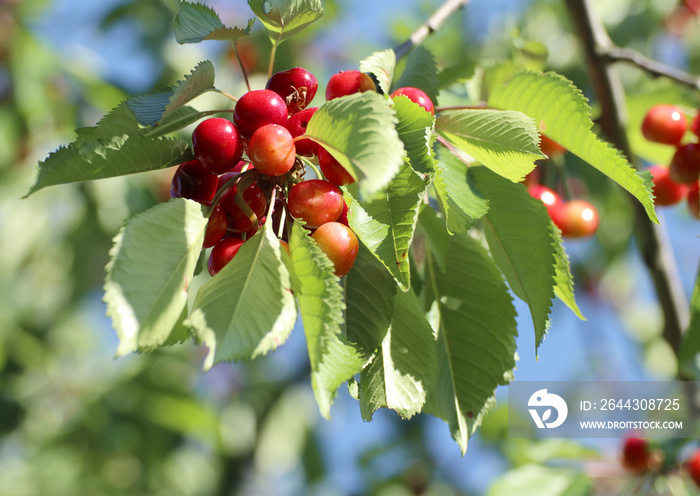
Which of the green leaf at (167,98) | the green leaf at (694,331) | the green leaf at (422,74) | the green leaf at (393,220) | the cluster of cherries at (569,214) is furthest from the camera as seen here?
the cluster of cherries at (569,214)

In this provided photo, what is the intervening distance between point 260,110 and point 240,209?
6.0 inches

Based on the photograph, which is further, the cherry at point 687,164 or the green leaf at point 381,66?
the cherry at point 687,164

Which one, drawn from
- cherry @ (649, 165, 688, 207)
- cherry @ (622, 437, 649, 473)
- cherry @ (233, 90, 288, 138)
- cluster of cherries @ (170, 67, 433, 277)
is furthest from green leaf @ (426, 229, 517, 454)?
cherry @ (622, 437, 649, 473)

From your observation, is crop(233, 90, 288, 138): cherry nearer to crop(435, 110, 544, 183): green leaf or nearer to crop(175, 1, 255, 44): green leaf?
crop(175, 1, 255, 44): green leaf

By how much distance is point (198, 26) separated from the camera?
36.6 inches

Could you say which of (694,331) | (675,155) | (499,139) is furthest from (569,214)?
(499,139)

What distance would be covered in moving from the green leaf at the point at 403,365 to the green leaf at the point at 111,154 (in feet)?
1.38

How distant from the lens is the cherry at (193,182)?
911 millimetres

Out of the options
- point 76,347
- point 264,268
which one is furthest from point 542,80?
point 76,347

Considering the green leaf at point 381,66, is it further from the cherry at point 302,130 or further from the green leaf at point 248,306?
the green leaf at point 248,306

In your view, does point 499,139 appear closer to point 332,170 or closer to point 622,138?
point 332,170

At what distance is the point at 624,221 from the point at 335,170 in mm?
2566

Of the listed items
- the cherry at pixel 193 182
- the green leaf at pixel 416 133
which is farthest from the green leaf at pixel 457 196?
the cherry at pixel 193 182

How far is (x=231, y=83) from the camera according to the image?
11.6ft
